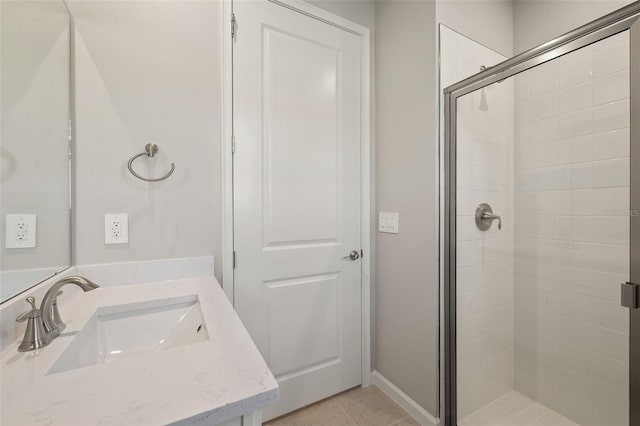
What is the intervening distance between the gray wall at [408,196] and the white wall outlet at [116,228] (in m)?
1.34

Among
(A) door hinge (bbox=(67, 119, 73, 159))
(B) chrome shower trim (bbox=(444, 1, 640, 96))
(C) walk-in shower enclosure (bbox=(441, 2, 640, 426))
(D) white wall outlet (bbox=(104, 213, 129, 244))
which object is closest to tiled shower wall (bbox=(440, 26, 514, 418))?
(C) walk-in shower enclosure (bbox=(441, 2, 640, 426))

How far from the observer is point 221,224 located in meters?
1.41

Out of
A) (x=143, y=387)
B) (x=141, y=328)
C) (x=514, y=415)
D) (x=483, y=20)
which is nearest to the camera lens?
(x=143, y=387)

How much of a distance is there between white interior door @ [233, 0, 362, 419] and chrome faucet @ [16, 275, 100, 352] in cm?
75

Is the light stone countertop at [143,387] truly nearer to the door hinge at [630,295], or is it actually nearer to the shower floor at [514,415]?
the door hinge at [630,295]

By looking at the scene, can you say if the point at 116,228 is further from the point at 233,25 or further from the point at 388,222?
the point at 388,222

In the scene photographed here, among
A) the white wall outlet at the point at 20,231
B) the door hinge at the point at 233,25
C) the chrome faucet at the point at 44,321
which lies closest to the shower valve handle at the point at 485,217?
the door hinge at the point at 233,25

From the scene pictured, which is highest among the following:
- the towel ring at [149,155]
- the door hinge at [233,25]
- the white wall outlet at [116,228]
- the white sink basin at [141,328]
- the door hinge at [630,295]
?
the door hinge at [233,25]

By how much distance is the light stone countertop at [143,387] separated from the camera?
431mm

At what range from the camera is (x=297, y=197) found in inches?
62.4

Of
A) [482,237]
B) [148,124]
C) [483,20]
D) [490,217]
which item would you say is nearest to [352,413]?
[482,237]

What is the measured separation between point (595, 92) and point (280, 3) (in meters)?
1.59

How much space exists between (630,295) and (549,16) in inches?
64.9

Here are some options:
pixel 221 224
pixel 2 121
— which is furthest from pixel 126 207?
pixel 2 121
